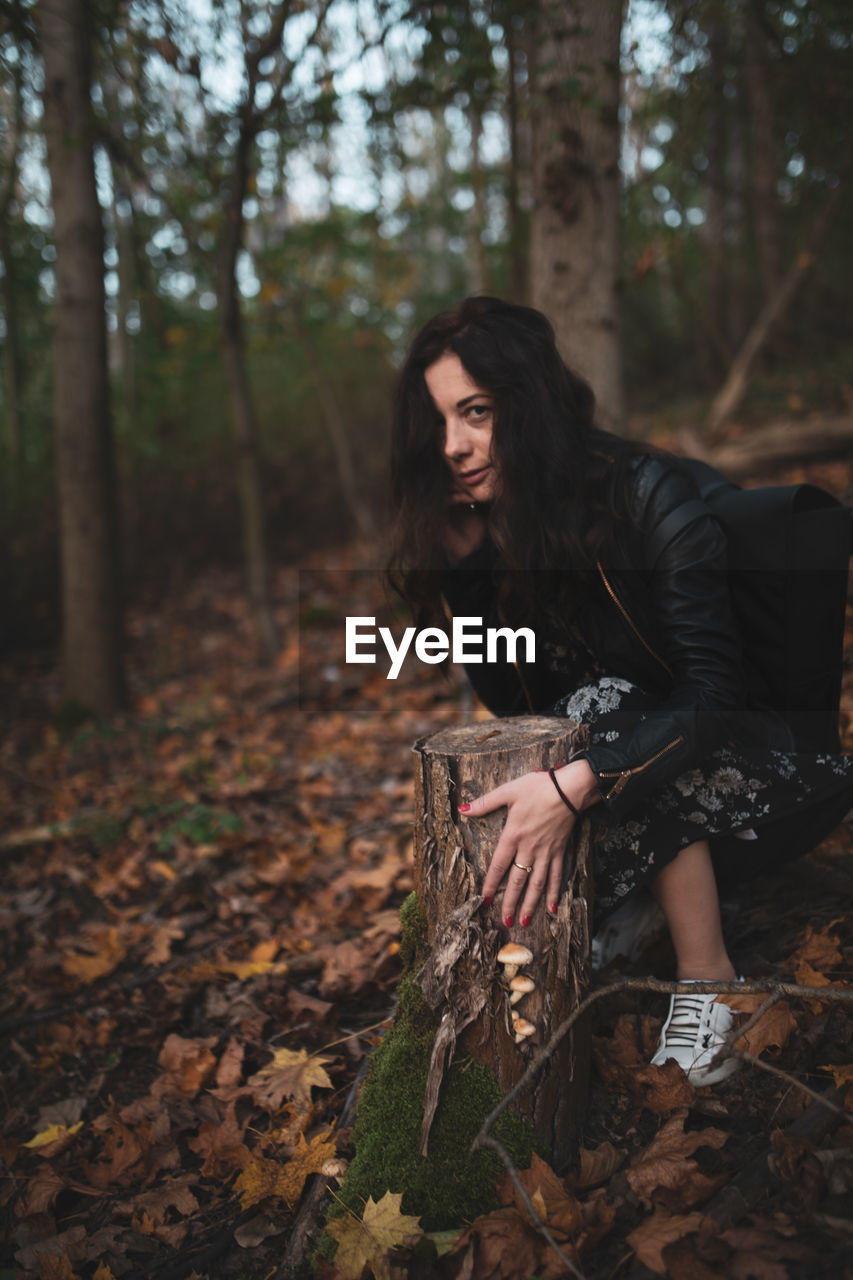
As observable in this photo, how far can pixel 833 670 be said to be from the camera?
2189 millimetres

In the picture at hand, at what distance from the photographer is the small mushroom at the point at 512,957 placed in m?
1.73

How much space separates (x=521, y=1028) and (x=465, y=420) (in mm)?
1550

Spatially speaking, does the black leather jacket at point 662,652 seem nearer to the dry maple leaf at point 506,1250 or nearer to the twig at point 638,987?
the twig at point 638,987

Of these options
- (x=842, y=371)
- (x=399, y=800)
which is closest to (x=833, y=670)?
(x=399, y=800)

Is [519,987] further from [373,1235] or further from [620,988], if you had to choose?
[373,1235]

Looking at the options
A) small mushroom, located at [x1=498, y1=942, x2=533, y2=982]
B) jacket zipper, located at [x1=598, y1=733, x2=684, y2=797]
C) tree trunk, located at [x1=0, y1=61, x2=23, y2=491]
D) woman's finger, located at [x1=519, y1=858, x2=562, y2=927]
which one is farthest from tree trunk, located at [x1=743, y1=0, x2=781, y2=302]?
small mushroom, located at [x1=498, y1=942, x2=533, y2=982]

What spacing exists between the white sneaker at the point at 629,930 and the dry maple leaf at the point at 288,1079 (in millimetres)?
816

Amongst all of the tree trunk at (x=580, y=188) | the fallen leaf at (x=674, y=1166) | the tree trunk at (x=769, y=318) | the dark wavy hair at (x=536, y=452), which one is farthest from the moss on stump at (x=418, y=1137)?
the tree trunk at (x=769, y=318)

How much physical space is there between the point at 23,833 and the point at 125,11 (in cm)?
496

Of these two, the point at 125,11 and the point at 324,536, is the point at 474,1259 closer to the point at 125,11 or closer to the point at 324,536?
the point at 125,11

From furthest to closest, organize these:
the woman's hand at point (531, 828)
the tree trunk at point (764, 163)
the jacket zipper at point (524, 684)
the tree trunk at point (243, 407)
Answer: the tree trunk at point (764, 163), the tree trunk at point (243, 407), the jacket zipper at point (524, 684), the woman's hand at point (531, 828)

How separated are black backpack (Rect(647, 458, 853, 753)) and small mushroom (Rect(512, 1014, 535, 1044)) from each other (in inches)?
43.0

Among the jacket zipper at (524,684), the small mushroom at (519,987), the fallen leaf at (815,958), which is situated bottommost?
the fallen leaf at (815,958)

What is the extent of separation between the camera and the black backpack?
2.13 metres
